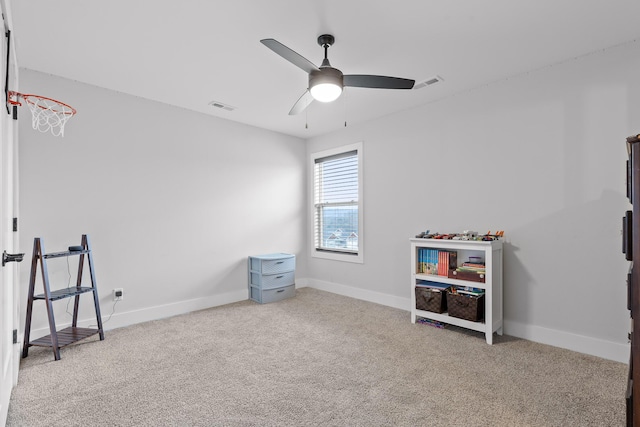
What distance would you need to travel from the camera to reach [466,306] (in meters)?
2.97

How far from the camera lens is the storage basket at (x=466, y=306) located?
2.93 metres

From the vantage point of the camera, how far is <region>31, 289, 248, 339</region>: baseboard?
317cm

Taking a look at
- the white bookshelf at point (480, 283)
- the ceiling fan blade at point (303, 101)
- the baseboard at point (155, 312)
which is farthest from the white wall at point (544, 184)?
the baseboard at point (155, 312)

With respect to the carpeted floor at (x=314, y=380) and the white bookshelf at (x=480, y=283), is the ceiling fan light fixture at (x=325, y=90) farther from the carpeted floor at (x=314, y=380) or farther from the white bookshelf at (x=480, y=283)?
the carpeted floor at (x=314, y=380)

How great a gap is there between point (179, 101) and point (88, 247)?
184cm

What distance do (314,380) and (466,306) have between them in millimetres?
1621

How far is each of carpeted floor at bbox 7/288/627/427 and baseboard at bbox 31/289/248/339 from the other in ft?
0.53

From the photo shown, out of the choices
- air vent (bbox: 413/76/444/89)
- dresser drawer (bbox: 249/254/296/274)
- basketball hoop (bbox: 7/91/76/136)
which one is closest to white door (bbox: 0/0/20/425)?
basketball hoop (bbox: 7/91/76/136)

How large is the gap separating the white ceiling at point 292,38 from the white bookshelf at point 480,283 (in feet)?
5.32

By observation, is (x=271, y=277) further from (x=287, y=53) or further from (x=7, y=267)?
(x=287, y=53)

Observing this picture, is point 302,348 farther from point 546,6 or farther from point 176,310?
point 546,6

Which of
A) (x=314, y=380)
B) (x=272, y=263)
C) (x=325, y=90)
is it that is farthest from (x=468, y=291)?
(x=272, y=263)

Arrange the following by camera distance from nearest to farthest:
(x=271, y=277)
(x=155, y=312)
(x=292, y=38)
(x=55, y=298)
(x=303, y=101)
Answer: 1. (x=292, y=38)
2. (x=55, y=298)
3. (x=303, y=101)
4. (x=155, y=312)
5. (x=271, y=277)

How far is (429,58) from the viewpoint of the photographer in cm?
273
